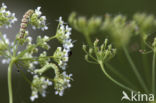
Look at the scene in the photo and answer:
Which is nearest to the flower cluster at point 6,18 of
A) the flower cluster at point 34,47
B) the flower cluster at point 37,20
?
the flower cluster at point 34,47

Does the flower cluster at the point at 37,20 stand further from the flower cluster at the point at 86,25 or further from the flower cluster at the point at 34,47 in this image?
the flower cluster at the point at 86,25

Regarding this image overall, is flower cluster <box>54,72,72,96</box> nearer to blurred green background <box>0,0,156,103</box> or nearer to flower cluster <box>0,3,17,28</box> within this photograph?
flower cluster <box>0,3,17,28</box>

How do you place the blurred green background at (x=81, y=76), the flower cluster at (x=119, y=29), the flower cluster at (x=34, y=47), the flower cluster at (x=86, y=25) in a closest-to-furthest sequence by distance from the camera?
1. the flower cluster at (x=34, y=47)
2. the flower cluster at (x=119, y=29)
3. the flower cluster at (x=86, y=25)
4. the blurred green background at (x=81, y=76)

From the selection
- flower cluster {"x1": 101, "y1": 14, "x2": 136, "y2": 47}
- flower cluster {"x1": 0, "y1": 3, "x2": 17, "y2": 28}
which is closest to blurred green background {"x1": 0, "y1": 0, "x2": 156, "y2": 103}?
flower cluster {"x1": 101, "y1": 14, "x2": 136, "y2": 47}

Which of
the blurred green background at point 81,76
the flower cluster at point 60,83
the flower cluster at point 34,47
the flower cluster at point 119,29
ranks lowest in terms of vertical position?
the flower cluster at point 60,83

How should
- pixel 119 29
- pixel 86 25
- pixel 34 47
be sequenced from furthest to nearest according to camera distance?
pixel 86 25, pixel 119 29, pixel 34 47

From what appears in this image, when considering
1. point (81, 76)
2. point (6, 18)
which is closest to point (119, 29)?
point (6, 18)

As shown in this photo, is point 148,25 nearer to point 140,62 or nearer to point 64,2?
point 140,62

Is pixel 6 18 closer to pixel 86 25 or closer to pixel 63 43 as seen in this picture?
pixel 63 43

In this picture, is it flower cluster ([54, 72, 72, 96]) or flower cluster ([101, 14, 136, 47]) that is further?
flower cluster ([101, 14, 136, 47])
